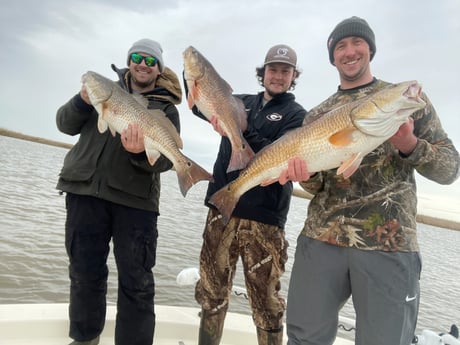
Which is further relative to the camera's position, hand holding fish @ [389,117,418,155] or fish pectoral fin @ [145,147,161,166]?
fish pectoral fin @ [145,147,161,166]

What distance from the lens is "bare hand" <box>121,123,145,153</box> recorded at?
3.22m

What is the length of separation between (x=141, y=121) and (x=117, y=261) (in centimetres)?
137

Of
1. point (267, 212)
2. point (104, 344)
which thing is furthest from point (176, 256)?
point (267, 212)

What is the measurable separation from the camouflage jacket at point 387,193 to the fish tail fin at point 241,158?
0.82 m

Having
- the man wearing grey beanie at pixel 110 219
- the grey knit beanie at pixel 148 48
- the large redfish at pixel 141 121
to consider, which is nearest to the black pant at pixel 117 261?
the man wearing grey beanie at pixel 110 219

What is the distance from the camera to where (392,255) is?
252cm

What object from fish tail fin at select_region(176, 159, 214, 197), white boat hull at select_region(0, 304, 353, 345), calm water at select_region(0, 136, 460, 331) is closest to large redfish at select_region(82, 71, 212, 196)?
fish tail fin at select_region(176, 159, 214, 197)

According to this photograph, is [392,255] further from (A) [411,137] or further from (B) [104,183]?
(B) [104,183]

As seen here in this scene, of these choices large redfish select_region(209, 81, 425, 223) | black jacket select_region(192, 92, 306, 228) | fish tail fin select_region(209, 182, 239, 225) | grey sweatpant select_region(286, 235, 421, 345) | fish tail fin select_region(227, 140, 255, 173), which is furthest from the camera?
black jacket select_region(192, 92, 306, 228)

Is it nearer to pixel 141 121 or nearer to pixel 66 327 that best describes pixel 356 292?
pixel 141 121

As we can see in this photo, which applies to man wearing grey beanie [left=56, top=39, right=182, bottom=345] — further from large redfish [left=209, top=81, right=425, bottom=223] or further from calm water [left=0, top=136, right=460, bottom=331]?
calm water [left=0, top=136, right=460, bottom=331]

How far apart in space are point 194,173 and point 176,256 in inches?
274

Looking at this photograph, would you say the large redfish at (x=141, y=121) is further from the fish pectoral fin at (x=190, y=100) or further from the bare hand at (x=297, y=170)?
the bare hand at (x=297, y=170)

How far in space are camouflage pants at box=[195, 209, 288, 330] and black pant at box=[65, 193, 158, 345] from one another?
599 mm
